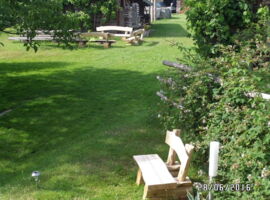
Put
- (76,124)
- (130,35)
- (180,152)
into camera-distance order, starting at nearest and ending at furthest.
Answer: (180,152), (76,124), (130,35)

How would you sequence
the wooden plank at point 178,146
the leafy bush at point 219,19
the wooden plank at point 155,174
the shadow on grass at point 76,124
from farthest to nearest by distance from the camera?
the leafy bush at point 219,19
the shadow on grass at point 76,124
the wooden plank at point 178,146
the wooden plank at point 155,174

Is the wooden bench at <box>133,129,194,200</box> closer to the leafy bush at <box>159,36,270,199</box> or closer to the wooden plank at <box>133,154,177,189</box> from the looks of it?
the wooden plank at <box>133,154,177,189</box>

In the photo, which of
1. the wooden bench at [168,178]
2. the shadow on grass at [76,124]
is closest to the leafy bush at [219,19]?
Answer: the shadow on grass at [76,124]

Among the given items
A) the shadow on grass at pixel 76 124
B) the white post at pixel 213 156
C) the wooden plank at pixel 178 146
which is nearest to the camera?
the white post at pixel 213 156

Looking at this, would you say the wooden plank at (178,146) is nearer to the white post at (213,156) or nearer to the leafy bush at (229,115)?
the leafy bush at (229,115)

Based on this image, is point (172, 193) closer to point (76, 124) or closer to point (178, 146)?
point (178, 146)

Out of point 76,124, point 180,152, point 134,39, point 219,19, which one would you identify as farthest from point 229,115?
point 134,39

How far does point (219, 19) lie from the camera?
6938 millimetres

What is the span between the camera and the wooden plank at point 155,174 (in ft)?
16.2

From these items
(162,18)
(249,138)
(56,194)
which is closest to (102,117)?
(56,194)

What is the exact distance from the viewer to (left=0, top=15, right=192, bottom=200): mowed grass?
595 cm

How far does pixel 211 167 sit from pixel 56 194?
2391 mm

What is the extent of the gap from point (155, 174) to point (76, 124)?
12.6ft

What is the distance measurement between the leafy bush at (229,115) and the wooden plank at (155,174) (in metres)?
0.57
